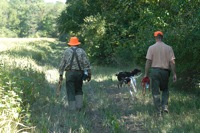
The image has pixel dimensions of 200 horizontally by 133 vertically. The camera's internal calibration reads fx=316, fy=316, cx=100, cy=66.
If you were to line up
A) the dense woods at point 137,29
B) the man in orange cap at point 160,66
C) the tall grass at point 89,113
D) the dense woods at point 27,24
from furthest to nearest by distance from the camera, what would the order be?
the dense woods at point 27,24 < the dense woods at point 137,29 < the man in orange cap at point 160,66 < the tall grass at point 89,113

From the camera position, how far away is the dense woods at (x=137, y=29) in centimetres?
974

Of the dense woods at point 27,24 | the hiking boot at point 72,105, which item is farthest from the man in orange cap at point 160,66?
the dense woods at point 27,24

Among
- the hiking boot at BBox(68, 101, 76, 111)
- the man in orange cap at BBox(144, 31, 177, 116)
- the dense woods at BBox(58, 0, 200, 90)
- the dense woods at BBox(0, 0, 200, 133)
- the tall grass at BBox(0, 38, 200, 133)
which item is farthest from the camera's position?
the dense woods at BBox(58, 0, 200, 90)

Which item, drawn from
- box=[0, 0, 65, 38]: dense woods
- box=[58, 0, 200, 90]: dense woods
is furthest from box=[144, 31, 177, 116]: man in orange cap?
box=[0, 0, 65, 38]: dense woods

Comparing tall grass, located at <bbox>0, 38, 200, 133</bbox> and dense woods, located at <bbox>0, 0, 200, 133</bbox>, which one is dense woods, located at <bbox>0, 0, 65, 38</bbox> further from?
tall grass, located at <bbox>0, 38, 200, 133</bbox>

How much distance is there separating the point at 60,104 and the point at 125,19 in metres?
12.9

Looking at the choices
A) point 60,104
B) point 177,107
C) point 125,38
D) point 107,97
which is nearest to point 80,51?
point 60,104

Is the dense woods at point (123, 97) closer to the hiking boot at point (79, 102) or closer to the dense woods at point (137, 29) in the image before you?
the dense woods at point (137, 29)

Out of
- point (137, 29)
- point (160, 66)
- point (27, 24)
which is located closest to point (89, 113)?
point (160, 66)

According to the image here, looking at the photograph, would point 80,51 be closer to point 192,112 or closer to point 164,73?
point 164,73

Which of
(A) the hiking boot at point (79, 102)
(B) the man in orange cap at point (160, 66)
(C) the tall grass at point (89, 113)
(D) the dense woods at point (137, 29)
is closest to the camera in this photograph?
(C) the tall grass at point (89, 113)

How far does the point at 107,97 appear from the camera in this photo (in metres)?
10.8

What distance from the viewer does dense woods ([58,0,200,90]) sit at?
9742 millimetres

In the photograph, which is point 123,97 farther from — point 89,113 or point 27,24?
point 27,24
